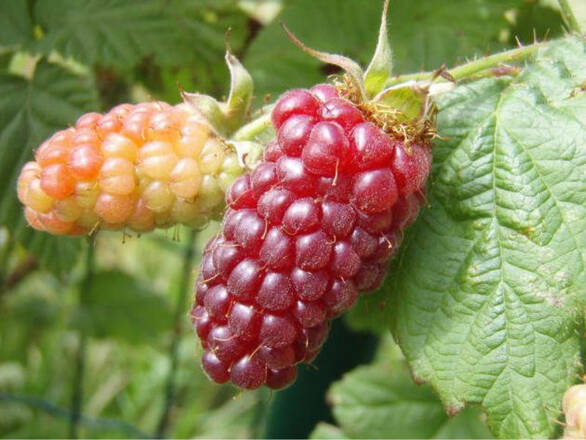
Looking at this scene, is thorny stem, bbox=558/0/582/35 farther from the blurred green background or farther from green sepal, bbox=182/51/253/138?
green sepal, bbox=182/51/253/138

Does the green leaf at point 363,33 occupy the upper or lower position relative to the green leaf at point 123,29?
upper

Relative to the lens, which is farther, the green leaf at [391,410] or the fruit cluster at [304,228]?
the green leaf at [391,410]

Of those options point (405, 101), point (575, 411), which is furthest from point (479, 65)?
point (575, 411)

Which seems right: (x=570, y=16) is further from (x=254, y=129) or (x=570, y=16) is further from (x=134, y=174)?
(x=134, y=174)

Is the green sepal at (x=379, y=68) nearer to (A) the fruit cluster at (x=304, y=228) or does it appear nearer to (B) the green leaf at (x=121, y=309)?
(A) the fruit cluster at (x=304, y=228)

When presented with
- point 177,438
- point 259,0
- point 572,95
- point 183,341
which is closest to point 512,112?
point 572,95

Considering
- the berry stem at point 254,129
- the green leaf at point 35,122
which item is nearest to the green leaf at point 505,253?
the berry stem at point 254,129

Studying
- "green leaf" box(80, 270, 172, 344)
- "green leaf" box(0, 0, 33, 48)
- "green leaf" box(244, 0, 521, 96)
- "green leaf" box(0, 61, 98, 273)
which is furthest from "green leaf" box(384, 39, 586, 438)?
"green leaf" box(80, 270, 172, 344)
